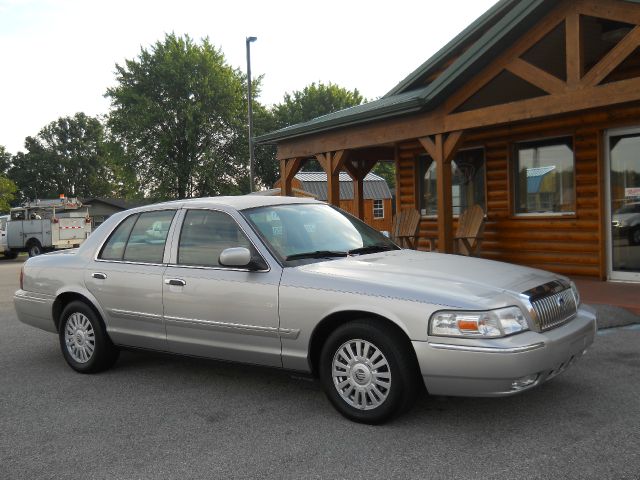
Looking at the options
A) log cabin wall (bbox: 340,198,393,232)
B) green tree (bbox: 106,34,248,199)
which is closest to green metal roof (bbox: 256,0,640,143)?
log cabin wall (bbox: 340,198,393,232)

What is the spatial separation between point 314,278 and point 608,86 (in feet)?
16.9

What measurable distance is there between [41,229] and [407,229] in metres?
17.5

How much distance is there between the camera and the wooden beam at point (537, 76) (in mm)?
8180

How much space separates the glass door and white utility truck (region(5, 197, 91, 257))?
21.0 m

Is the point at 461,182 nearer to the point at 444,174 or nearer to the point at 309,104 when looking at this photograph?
the point at 444,174

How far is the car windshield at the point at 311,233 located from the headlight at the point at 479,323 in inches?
47.9

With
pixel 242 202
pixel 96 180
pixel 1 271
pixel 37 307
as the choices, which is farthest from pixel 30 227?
pixel 96 180

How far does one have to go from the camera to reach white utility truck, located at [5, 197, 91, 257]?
2516cm

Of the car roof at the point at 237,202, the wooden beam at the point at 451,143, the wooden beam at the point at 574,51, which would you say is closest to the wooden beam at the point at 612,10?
the wooden beam at the point at 574,51

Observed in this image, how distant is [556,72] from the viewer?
33.9 ft

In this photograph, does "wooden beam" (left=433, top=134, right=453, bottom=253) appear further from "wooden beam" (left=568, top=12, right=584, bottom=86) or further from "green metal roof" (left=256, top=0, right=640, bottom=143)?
"wooden beam" (left=568, top=12, right=584, bottom=86)

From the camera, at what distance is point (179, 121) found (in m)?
43.7

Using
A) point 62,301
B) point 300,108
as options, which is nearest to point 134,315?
point 62,301

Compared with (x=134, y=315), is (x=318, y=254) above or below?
above
